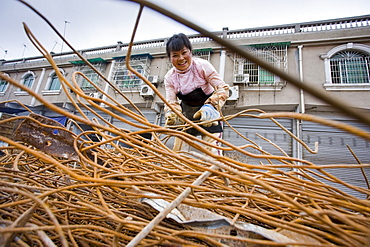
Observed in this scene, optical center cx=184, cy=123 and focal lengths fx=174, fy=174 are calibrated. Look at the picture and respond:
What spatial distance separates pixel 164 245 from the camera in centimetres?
26

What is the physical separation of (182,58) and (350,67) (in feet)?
13.9

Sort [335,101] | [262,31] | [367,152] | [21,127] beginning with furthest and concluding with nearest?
[262,31] → [367,152] → [21,127] → [335,101]

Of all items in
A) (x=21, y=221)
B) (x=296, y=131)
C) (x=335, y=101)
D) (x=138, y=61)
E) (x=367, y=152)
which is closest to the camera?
(x=335, y=101)

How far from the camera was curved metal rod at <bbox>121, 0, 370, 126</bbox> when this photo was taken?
4.7 inches

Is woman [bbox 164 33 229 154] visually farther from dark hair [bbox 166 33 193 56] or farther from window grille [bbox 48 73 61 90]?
window grille [bbox 48 73 61 90]

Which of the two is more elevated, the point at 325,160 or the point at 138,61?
the point at 138,61

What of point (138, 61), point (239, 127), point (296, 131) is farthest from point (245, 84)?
point (138, 61)

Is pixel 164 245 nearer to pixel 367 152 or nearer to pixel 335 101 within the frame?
pixel 335 101


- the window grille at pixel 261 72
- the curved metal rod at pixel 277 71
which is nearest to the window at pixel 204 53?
the window grille at pixel 261 72

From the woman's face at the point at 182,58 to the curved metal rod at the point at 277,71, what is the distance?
3.12 feet

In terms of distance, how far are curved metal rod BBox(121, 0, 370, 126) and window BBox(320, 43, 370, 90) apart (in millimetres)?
4385

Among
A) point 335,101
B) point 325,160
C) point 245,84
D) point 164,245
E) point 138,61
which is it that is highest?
point 138,61

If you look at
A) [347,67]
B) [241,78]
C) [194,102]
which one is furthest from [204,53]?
[194,102]

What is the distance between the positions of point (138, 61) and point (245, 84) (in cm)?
308
